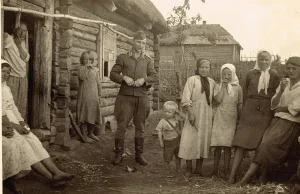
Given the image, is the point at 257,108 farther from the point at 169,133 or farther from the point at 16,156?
the point at 16,156

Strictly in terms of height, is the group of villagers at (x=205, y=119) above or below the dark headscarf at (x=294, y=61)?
below

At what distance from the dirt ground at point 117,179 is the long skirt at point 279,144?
0.84ft

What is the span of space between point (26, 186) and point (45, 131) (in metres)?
1.45

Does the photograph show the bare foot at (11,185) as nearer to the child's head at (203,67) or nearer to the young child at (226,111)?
the young child at (226,111)

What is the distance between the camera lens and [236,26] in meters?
4.38

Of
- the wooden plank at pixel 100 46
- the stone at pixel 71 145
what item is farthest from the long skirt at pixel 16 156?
the wooden plank at pixel 100 46

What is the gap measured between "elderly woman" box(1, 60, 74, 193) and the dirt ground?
7.5 inches

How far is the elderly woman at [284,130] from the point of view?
379 cm

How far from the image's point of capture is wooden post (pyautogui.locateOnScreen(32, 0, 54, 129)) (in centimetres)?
495

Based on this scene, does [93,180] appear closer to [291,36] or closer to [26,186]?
[26,186]

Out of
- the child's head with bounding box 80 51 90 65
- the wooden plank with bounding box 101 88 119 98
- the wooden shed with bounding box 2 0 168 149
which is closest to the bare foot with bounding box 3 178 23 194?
the wooden shed with bounding box 2 0 168 149

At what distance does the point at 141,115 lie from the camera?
5098 mm

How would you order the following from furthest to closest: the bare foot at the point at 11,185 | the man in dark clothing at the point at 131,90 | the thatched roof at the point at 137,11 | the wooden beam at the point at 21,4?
the thatched roof at the point at 137,11 < the man in dark clothing at the point at 131,90 < the wooden beam at the point at 21,4 < the bare foot at the point at 11,185

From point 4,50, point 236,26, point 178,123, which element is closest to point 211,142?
point 178,123
